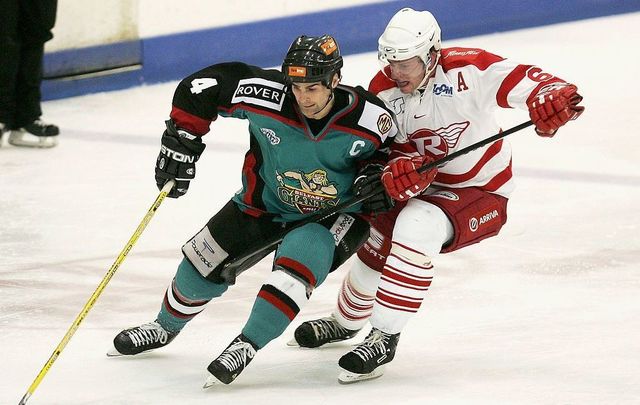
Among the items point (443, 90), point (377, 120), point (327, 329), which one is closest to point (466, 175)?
point (443, 90)

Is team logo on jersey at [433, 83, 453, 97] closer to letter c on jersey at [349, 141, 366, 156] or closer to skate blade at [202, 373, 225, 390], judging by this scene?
letter c on jersey at [349, 141, 366, 156]

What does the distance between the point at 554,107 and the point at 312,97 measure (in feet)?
1.97

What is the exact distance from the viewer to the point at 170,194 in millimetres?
3594

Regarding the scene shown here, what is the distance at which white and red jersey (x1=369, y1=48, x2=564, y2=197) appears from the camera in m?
3.49

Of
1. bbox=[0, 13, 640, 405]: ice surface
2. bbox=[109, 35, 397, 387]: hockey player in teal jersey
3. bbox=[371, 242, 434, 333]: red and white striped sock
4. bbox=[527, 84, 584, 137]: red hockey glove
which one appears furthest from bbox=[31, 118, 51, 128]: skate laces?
bbox=[527, 84, 584, 137]: red hockey glove

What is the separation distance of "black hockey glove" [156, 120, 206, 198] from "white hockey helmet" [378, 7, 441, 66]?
541 millimetres

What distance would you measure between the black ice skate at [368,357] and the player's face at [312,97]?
1.87 feet

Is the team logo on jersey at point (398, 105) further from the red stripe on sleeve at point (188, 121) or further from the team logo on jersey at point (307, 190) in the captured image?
the red stripe on sleeve at point (188, 121)

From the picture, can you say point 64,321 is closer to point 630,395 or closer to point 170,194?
point 170,194

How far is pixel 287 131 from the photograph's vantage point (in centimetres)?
340

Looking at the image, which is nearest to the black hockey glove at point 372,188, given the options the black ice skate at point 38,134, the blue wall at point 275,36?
the black ice skate at point 38,134

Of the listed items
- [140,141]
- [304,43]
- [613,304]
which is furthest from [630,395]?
[140,141]

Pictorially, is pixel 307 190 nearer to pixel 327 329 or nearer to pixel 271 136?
pixel 271 136

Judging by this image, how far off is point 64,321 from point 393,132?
1.15m
